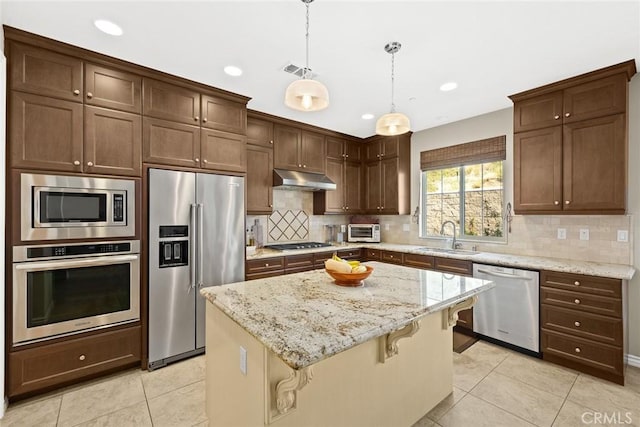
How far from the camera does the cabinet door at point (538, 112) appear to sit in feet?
9.50

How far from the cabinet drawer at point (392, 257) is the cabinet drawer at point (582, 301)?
156cm

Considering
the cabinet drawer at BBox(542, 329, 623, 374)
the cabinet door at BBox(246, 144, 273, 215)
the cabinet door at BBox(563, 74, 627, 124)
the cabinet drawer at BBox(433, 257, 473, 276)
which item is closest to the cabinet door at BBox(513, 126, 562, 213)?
the cabinet door at BBox(563, 74, 627, 124)

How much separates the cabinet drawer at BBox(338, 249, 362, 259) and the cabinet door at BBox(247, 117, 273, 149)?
1.70 metres

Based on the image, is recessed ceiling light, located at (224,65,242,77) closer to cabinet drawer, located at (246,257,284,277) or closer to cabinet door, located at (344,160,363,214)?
cabinet drawer, located at (246,257,284,277)

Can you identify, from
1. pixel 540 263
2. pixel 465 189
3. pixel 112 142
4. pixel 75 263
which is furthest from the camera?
pixel 465 189

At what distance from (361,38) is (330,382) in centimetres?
220

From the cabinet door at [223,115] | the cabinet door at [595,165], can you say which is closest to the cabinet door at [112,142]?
the cabinet door at [223,115]

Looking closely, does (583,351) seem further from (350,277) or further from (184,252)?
(184,252)

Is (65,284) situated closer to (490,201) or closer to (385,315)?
(385,315)

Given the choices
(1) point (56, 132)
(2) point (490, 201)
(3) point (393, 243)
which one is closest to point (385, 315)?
(1) point (56, 132)

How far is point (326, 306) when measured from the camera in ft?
4.66

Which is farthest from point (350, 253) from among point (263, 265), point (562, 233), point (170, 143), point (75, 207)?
point (75, 207)

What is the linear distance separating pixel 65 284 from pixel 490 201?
4378 mm

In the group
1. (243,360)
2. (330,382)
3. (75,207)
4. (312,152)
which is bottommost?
(330,382)
